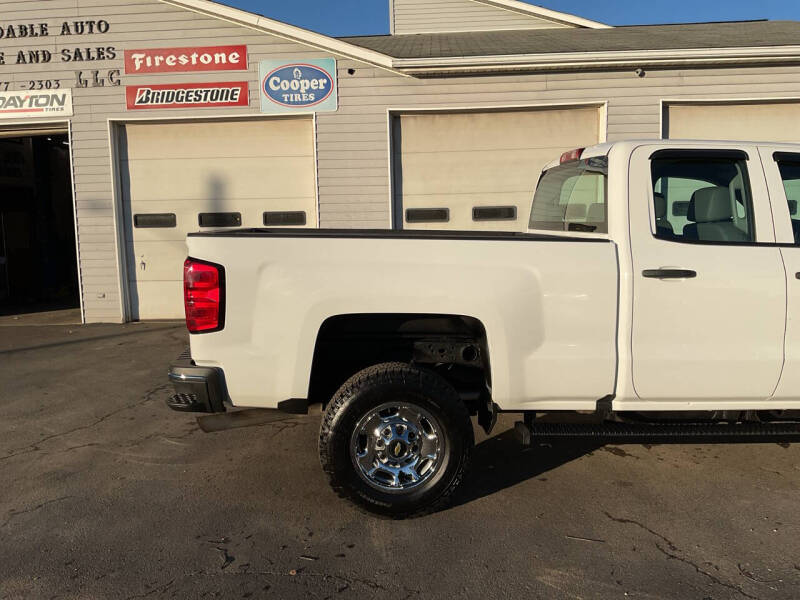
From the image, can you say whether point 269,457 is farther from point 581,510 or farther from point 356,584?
point 581,510

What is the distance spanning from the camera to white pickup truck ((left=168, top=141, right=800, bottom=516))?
10.9 feet

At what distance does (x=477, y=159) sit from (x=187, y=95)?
4712 mm

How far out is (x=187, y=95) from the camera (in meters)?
9.66

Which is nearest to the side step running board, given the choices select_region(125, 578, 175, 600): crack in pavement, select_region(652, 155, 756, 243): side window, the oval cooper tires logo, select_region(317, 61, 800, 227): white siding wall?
select_region(652, 155, 756, 243): side window

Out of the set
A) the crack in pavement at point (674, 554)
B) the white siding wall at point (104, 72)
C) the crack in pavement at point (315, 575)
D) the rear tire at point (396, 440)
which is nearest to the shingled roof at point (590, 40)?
→ the white siding wall at point (104, 72)

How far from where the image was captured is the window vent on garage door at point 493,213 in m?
9.65

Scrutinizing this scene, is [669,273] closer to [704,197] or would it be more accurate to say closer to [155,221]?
[704,197]

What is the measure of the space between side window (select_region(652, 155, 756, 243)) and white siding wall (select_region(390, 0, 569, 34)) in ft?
38.0

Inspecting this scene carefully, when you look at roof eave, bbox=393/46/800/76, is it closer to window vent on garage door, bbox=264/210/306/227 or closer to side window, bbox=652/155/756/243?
window vent on garage door, bbox=264/210/306/227

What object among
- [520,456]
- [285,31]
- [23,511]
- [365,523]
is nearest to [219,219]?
[285,31]

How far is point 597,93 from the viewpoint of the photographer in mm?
9305

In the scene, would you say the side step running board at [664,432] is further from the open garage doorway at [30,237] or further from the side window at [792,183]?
the open garage doorway at [30,237]

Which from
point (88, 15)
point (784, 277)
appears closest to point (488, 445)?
point (784, 277)

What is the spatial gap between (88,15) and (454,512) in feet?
32.7
